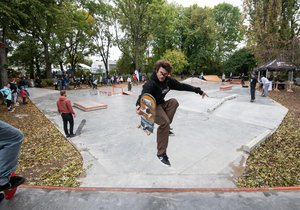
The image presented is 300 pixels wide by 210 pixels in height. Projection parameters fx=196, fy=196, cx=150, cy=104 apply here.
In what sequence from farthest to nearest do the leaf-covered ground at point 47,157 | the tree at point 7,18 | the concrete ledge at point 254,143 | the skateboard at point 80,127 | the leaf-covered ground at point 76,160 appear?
the tree at point 7,18
the skateboard at point 80,127
the concrete ledge at point 254,143
the leaf-covered ground at point 47,157
the leaf-covered ground at point 76,160

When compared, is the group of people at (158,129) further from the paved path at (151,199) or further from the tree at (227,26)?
the tree at (227,26)

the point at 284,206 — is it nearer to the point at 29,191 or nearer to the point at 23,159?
the point at 29,191

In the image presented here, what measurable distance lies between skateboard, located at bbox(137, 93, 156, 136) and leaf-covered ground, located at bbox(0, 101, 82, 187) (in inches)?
78.1

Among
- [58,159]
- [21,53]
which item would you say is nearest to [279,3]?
[58,159]

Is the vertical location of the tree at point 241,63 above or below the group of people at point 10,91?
above

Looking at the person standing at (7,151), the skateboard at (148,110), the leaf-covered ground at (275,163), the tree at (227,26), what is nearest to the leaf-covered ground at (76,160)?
the leaf-covered ground at (275,163)

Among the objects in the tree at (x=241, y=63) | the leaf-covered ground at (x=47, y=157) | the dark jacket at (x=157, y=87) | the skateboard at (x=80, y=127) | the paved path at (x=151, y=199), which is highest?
the tree at (x=241, y=63)

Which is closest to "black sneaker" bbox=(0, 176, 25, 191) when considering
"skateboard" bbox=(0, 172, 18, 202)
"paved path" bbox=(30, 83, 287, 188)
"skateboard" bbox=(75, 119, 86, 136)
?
"skateboard" bbox=(0, 172, 18, 202)

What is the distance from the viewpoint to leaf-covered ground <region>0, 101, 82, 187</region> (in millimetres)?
4312

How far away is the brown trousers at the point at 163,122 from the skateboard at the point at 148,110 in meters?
0.13

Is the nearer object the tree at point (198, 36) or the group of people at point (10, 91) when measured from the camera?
the group of people at point (10, 91)

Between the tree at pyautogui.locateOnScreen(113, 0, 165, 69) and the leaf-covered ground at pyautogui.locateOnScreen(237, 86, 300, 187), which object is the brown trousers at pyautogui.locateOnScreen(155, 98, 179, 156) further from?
the tree at pyautogui.locateOnScreen(113, 0, 165, 69)

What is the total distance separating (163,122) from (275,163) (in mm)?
3284

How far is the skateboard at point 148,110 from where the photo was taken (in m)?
3.23
